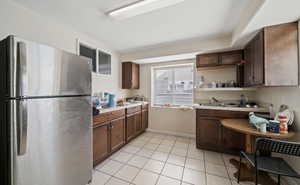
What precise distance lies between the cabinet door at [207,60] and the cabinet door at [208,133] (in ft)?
4.14

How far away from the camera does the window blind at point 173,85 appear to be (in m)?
3.47

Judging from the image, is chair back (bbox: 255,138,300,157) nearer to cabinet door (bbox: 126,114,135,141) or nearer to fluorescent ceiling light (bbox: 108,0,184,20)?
fluorescent ceiling light (bbox: 108,0,184,20)

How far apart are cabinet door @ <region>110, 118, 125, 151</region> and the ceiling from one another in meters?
1.77

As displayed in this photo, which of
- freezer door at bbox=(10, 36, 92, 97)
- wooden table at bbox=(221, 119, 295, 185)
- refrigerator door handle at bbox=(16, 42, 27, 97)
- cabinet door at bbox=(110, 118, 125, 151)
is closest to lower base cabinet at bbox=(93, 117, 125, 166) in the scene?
cabinet door at bbox=(110, 118, 125, 151)

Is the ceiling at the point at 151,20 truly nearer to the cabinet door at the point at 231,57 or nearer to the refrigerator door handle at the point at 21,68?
the cabinet door at the point at 231,57

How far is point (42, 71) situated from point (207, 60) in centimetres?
294

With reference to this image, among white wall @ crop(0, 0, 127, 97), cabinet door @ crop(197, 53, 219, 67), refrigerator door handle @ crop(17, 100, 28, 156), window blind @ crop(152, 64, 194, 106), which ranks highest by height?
white wall @ crop(0, 0, 127, 97)

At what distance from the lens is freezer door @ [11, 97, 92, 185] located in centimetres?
98

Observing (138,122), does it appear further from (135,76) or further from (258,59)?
(258,59)

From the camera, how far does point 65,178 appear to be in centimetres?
131

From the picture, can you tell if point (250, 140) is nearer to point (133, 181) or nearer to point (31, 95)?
point (133, 181)

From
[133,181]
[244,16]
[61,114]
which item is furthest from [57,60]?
[244,16]

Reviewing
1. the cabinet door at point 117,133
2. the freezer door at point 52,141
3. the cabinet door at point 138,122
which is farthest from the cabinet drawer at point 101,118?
the cabinet door at point 138,122

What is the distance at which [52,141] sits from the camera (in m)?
1.18
